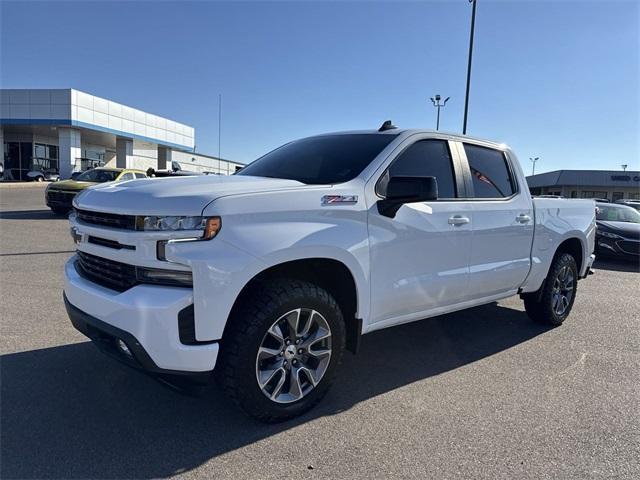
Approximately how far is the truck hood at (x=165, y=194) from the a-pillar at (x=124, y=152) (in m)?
45.5

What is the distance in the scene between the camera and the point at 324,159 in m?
3.95

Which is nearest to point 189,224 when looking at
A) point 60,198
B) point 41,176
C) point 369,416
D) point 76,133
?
point 369,416

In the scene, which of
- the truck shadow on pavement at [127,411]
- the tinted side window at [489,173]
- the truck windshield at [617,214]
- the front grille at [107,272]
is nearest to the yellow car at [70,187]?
the truck shadow on pavement at [127,411]

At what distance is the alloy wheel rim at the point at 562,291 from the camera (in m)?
5.43

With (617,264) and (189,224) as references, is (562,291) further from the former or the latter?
(617,264)

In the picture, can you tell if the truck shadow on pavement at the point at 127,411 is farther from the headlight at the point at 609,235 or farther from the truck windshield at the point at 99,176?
the truck windshield at the point at 99,176

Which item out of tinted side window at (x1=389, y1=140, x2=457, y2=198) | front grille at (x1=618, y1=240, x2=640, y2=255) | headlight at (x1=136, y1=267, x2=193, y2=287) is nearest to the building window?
front grille at (x1=618, y1=240, x2=640, y2=255)

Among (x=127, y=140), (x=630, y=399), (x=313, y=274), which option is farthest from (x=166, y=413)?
(x=127, y=140)

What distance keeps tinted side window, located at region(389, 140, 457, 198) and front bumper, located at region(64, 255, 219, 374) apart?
1.93 meters

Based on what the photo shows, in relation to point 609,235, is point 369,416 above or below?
below

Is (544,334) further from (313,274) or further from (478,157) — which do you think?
(313,274)

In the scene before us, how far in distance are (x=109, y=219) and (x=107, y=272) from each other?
33 centimetres

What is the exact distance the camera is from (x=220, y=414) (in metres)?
3.20

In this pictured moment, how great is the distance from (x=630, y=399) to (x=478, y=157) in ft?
7.86
